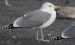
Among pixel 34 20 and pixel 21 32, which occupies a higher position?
pixel 34 20

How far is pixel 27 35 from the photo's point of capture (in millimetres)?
7684

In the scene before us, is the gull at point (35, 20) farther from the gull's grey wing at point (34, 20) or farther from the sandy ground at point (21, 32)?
the sandy ground at point (21, 32)

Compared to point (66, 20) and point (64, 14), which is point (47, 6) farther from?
point (64, 14)

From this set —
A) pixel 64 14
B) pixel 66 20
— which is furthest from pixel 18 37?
pixel 64 14

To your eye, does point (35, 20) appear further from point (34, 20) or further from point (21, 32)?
point (21, 32)

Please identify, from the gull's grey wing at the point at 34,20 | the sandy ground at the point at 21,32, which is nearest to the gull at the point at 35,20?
the gull's grey wing at the point at 34,20

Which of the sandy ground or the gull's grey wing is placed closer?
the sandy ground

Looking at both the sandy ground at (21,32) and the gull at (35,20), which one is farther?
the gull at (35,20)

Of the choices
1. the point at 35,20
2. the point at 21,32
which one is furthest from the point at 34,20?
the point at 21,32

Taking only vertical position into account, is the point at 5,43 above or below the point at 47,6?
below

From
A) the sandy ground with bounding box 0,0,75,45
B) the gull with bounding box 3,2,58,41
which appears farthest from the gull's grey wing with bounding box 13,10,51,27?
the sandy ground with bounding box 0,0,75,45

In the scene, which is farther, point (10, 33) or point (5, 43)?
point (10, 33)

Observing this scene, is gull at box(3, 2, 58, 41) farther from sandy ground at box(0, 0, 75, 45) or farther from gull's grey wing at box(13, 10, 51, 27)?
sandy ground at box(0, 0, 75, 45)

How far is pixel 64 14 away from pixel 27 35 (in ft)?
9.83
